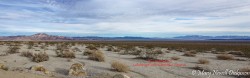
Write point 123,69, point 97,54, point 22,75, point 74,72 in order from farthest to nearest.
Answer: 1. point 97,54
2. point 123,69
3. point 74,72
4. point 22,75

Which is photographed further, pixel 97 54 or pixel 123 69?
pixel 97 54

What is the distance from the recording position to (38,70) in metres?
11.6

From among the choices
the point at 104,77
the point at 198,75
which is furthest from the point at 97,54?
the point at 198,75

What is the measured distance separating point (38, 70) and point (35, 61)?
3949 millimetres

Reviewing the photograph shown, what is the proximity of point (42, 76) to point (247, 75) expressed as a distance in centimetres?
854

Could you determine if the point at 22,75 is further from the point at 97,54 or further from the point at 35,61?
the point at 97,54

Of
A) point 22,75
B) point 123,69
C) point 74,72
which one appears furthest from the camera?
point 123,69

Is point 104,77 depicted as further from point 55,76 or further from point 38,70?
point 38,70

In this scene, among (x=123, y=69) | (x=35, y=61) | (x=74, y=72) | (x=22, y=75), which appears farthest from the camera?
(x=35, y=61)

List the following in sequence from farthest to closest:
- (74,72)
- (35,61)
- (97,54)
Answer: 1. (97,54)
2. (35,61)
3. (74,72)

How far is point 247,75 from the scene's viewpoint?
34.4 feet

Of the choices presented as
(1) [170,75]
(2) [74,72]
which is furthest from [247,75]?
(2) [74,72]

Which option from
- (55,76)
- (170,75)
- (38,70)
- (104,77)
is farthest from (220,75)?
(38,70)

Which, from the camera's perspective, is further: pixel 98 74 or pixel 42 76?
pixel 98 74
